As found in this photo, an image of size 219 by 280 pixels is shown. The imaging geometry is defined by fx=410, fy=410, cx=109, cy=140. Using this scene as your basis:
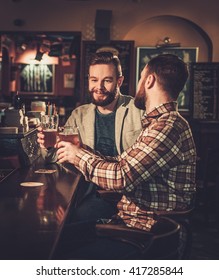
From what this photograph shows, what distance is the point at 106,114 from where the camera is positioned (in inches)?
137

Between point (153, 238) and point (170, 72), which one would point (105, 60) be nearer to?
point (170, 72)

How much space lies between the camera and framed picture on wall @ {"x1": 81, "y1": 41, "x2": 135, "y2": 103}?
20.7 ft

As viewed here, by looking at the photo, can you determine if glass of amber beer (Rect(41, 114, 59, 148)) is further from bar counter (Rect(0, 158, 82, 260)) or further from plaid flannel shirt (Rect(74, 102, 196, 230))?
plaid flannel shirt (Rect(74, 102, 196, 230))

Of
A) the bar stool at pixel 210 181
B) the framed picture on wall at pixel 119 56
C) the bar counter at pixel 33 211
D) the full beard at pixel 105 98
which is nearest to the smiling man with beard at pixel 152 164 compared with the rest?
the bar counter at pixel 33 211

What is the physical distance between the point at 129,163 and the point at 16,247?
0.72 meters

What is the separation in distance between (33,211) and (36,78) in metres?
9.19

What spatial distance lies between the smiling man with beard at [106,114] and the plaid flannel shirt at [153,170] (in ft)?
3.72

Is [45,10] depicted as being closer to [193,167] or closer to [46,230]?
[193,167]

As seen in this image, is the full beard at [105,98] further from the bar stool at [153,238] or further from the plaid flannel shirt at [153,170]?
the bar stool at [153,238]

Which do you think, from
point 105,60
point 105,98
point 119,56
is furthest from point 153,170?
point 119,56

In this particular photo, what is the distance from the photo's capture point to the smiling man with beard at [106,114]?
3.32 metres

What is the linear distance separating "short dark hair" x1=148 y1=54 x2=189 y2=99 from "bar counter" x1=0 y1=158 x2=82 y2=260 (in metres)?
0.75

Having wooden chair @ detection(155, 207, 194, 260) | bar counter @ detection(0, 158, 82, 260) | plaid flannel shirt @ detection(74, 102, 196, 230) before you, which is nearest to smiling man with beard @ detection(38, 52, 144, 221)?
bar counter @ detection(0, 158, 82, 260)
